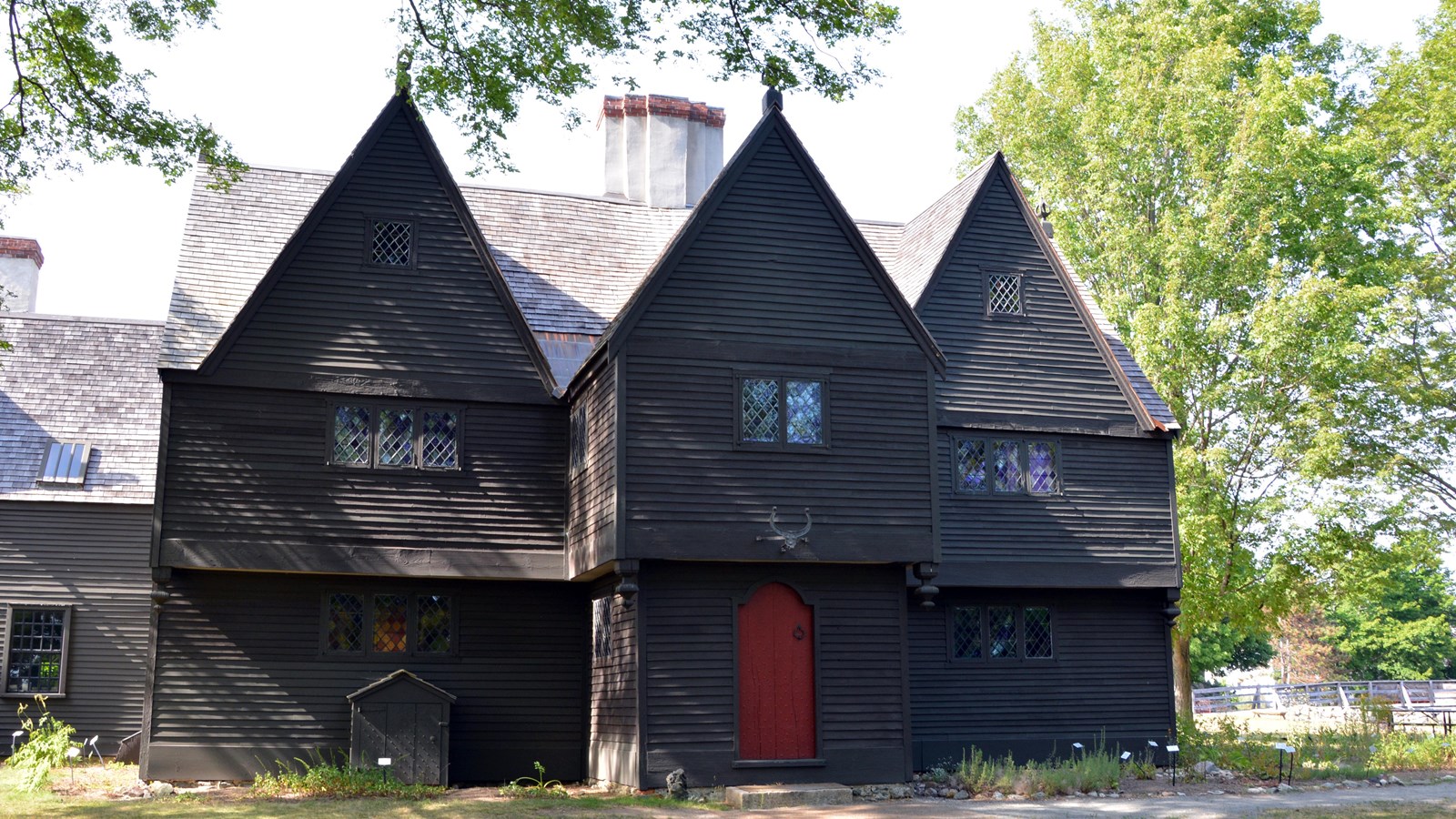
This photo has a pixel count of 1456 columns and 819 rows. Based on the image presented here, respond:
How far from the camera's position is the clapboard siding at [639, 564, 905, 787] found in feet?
57.1

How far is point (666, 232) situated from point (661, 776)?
453 inches

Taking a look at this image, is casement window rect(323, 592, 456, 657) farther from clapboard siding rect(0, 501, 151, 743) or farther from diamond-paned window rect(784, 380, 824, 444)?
clapboard siding rect(0, 501, 151, 743)

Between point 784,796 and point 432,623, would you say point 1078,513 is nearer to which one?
point 784,796

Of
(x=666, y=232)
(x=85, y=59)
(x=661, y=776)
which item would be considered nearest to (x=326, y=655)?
(x=661, y=776)

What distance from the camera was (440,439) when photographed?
772 inches

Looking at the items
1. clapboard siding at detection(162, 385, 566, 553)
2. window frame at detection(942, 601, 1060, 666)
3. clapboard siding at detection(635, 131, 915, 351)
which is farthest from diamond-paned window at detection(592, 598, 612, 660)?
window frame at detection(942, 601, 1060, 666)

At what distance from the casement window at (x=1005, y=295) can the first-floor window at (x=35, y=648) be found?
1758 centimetres

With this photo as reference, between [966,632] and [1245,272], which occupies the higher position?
[1245,272]

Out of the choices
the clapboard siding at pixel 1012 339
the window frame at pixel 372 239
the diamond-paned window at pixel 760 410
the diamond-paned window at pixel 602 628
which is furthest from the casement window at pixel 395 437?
the clapboard siding at pixel 1012 339

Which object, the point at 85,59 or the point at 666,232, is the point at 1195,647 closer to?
the point at 666,232

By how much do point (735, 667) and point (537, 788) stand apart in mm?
3147

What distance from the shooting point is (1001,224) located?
75.2 feet

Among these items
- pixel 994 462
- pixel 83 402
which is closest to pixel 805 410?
pixel 994 462

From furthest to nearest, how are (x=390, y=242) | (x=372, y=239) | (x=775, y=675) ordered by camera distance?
(x=390, y=242), (x=372, y=239), (x=775, y=675)
